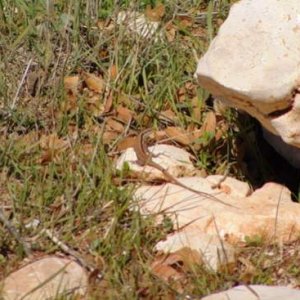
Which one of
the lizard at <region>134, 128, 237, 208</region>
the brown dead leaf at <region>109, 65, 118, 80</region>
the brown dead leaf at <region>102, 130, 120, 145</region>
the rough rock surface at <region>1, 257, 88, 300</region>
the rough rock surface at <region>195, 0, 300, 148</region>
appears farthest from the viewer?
the brown dead leaf at <region>109, 65, 118, 80</region>

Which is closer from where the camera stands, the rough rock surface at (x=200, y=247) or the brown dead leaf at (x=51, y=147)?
the rough rock surface at (x=200, y=247)

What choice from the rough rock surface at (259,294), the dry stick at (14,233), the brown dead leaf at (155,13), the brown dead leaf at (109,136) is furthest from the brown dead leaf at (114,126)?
the rough rock surface at (259,294)

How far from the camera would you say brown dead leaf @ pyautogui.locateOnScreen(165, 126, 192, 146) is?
4.18 metres

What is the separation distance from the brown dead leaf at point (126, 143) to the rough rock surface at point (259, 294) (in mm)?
1038

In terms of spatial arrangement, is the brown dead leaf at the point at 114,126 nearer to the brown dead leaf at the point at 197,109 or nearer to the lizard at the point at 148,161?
the lizard at the point at 148,161

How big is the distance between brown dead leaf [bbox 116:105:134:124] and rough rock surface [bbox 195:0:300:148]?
0.68m

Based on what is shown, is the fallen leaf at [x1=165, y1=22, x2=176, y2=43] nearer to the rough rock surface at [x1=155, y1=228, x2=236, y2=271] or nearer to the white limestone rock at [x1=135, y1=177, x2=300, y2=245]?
the white limestone rock at [x1=135, y1=177, x2=300, y2=245]

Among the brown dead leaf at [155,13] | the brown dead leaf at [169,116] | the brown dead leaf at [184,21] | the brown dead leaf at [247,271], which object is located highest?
the brown dead leaf at [155,13]

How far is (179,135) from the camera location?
421 centimetres

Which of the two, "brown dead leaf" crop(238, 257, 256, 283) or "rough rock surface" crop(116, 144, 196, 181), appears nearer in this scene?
"brown dead leaf" crop(238, 257, 256, 283)

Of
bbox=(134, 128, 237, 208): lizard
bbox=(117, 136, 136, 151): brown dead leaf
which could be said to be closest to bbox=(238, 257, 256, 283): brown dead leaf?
bbox=(134, 128, 237, 208): lizard

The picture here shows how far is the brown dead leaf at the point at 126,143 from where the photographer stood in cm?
413

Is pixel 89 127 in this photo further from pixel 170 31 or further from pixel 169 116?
pixel 170 31

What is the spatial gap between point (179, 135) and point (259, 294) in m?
1.16
